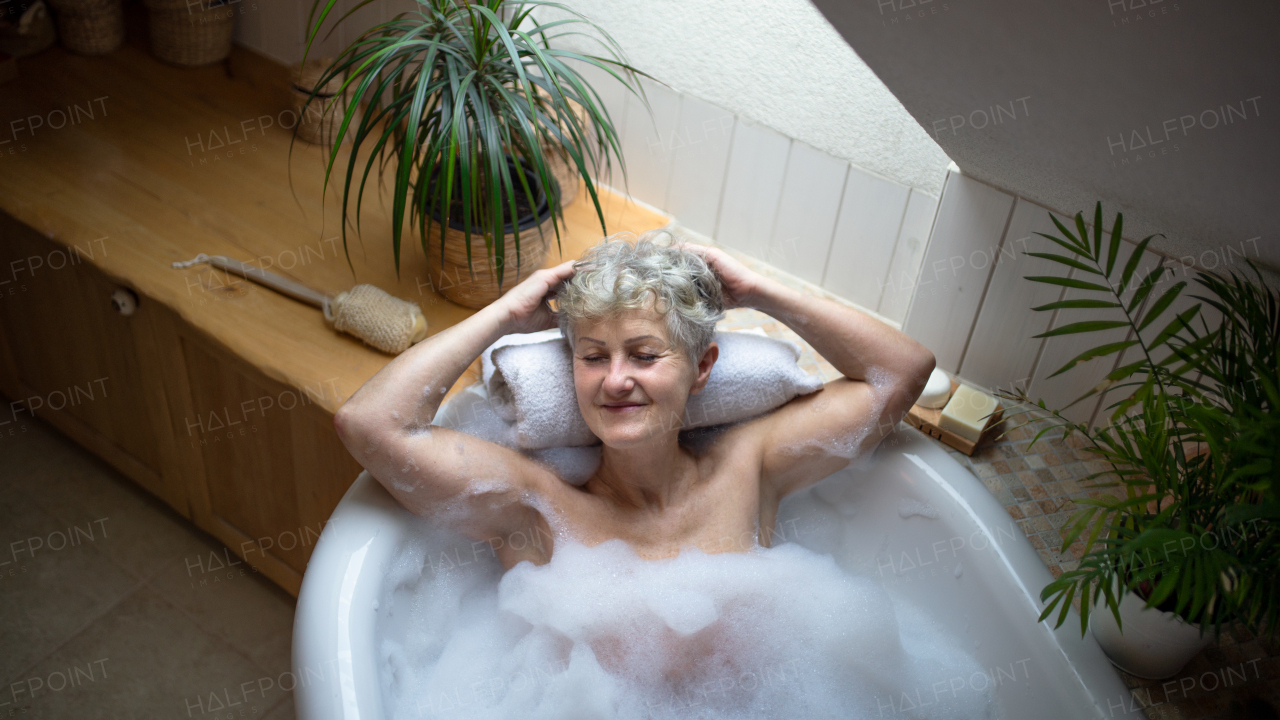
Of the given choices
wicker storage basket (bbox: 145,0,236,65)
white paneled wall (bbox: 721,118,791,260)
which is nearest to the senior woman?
white paneled wall (bbox: 721,118,791,260)

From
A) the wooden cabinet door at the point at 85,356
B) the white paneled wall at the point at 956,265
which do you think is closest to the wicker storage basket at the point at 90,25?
the wooden cabinet door at the point at 85,356

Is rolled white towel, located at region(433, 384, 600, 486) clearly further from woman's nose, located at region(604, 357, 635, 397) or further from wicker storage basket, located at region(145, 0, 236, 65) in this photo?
wicker storage basket, located at region(145, 0, 236, 65)

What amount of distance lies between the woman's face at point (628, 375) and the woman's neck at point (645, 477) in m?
0.09

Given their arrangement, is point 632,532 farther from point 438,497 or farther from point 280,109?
point 280,109

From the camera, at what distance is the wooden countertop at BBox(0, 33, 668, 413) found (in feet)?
6.22

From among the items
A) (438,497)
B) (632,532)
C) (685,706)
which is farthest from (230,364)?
(685,706)

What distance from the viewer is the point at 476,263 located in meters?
1.95

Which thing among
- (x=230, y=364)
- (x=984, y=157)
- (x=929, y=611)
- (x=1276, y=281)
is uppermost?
(x=984, y=157)

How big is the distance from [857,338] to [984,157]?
0.39m

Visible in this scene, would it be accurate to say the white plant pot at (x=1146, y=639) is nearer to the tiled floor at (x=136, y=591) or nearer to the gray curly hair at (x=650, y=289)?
the tiled floor at (x=136, y=591)

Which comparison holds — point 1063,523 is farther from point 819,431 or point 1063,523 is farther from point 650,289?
point 650,289

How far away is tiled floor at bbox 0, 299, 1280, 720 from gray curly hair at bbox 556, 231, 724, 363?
505 millimetres

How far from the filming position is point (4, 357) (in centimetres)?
237

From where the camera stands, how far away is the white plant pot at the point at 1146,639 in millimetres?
1353
